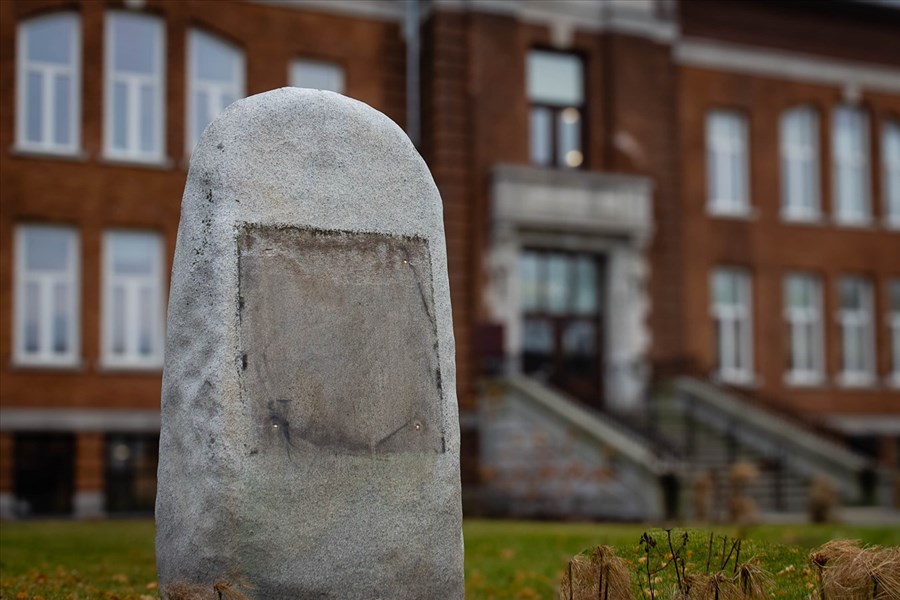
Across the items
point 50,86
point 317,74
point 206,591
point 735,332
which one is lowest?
point 206,591

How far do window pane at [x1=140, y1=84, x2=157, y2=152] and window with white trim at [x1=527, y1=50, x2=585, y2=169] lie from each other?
7191 millimetres

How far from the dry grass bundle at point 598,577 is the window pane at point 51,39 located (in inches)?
716

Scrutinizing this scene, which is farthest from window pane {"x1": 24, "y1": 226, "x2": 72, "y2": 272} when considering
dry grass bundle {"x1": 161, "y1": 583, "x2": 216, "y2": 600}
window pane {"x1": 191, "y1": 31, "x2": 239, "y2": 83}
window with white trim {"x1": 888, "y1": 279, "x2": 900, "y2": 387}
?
window with white trim {"x1": 888, "y1": 279, "x2": 900, "y2": 387}

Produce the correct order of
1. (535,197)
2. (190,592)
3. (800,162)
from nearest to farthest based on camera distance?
1. (190,592)
2. (535,197)
3. (800,162)

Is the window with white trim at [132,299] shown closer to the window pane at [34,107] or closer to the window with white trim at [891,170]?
the window pane at [34,107]

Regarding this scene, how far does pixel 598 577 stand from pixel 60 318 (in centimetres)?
1766

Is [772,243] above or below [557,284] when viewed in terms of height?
above

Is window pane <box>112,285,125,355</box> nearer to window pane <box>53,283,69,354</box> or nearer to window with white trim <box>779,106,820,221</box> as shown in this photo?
window pane <box>53,283,69,354</box>

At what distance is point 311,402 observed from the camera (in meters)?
6.48

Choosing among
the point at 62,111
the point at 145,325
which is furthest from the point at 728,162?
the point at 62,111

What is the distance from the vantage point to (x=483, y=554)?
1245 cm

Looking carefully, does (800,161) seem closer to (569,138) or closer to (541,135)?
(569,138)

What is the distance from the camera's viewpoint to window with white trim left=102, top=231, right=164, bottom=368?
2217 centimetres

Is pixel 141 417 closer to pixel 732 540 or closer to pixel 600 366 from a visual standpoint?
pixel 600 366
